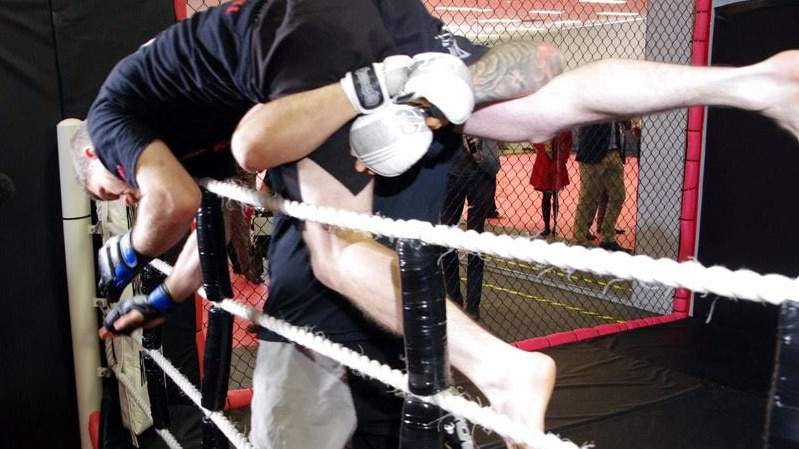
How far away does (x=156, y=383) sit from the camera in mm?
1809

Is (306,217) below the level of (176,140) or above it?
below

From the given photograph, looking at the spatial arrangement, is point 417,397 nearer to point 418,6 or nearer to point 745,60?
point 418,6

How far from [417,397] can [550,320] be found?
3.18m

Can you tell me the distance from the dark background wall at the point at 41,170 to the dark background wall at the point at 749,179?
8.42 feet

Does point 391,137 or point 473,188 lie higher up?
point 391,137

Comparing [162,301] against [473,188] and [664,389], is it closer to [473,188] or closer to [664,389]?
[664,389]

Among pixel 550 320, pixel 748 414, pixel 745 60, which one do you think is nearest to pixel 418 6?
pixel 748 414

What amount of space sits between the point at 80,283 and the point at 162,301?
2.88ft

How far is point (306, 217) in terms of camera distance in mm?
873

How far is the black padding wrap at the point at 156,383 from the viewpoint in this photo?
69.5 inches

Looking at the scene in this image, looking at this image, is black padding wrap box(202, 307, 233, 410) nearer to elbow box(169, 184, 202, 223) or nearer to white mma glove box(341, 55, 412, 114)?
elbow box(169, 184, 202, 223)


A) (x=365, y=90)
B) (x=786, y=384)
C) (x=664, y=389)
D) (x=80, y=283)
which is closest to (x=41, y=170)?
(x=80, y=283)

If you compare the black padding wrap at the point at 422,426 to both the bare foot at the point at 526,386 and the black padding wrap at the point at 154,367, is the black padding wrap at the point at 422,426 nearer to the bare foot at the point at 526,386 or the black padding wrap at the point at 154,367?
the bare foot at the point at 526,386

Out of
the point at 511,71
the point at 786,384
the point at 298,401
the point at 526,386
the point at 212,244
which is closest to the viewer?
the point at 786,384
